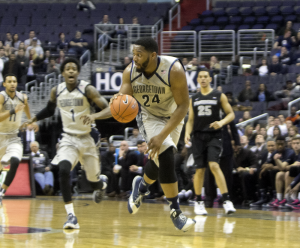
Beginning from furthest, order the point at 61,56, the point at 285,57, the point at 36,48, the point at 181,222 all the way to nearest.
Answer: the point at 36,48, the point at 61,56, the point at 285,57, the point at 181,222

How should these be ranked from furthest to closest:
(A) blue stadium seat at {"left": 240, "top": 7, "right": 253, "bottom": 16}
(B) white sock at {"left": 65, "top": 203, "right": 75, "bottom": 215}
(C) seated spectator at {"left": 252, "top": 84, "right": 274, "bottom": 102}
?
(A) blue stadium seat at {"left": 240, "top": 7, "right": 253, "bottom": 16} < (C) seated spectator at {"left": 252, "top": 84, "right": 274, "bottom": 102} < (B) white sock at {"left": 65, "top": 203, "right": 75, "bottom": 215}

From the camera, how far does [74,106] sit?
6.23m

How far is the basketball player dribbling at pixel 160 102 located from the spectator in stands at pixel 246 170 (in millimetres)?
4531

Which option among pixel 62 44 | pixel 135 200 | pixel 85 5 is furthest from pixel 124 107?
pixel 85 5

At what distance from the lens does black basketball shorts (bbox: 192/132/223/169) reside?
25.8ft

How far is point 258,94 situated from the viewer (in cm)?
1451

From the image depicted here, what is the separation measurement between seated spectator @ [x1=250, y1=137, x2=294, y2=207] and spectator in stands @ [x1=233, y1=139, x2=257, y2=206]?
185 mm

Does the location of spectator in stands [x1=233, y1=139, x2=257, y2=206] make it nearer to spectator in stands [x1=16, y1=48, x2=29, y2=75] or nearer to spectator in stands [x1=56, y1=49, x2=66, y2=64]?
spectator in stands [x1=16, y1=48, x2=29, y2=75]

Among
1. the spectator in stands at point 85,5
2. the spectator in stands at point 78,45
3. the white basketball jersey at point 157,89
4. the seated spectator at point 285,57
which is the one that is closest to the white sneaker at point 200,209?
the white basketball jersey at point 157,89

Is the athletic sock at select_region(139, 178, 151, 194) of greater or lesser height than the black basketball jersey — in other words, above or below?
below

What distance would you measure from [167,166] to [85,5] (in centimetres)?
1796

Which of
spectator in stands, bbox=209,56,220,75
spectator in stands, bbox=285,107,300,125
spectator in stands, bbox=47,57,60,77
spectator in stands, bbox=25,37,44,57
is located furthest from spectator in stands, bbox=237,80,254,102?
spectator in stands, bbox=25,37,44,57

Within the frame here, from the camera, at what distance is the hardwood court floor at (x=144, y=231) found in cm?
451

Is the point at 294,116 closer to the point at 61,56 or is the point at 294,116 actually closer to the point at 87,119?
the point at 87,119
